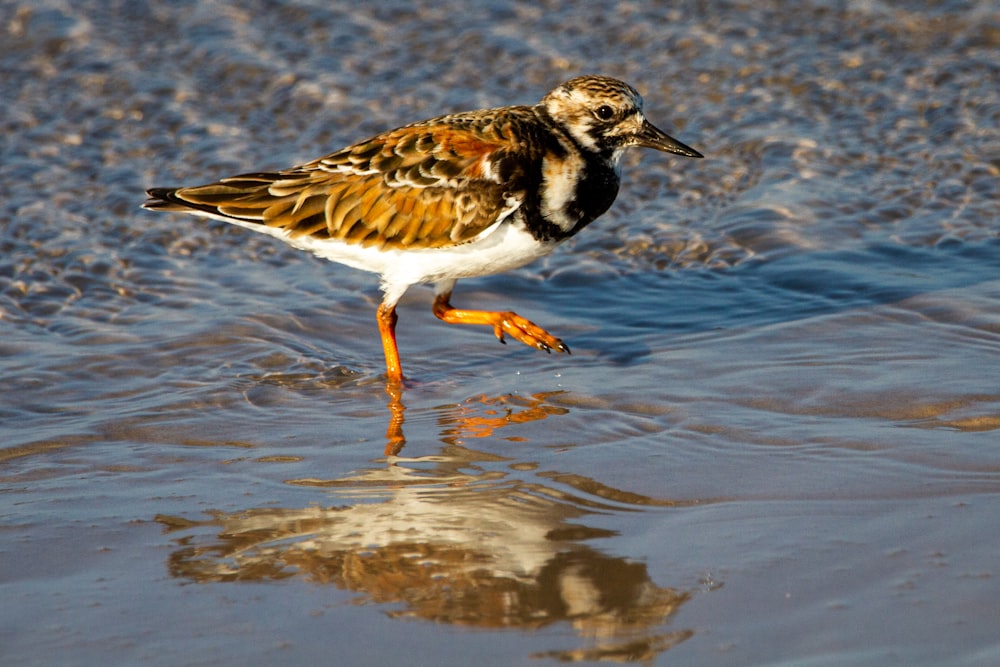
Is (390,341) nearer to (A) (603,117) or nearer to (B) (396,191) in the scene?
(B) (396,191)

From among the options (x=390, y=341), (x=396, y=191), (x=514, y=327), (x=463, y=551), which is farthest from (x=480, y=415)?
(x=463, y=551)

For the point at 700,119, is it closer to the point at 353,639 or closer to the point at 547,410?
the point at 547,410

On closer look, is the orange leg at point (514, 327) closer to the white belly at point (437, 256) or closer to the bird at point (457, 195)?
the bird at point (457, 195)

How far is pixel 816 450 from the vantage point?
4.78 meters

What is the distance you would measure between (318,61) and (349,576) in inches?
265

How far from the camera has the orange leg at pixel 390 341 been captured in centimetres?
594

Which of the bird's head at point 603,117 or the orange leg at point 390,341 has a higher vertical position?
the bird's head at point 603,117

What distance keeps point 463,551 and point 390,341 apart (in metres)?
2.14

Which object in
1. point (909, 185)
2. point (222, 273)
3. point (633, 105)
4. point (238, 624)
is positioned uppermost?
point (633, 105)

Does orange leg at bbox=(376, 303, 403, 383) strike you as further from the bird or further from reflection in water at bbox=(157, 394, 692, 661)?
reflection in water at bbox=(157, 394, 692, 661)

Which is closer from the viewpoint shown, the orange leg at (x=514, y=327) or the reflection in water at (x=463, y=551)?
the reflection in water at (x=463, y=551)

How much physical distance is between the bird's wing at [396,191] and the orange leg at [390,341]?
0.35 metres

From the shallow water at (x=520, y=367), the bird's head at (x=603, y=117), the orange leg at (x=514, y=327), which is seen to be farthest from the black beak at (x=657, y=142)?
the orange leg at (x=514, y=327)

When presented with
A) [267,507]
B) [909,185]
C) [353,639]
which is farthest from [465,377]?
[909,185]
